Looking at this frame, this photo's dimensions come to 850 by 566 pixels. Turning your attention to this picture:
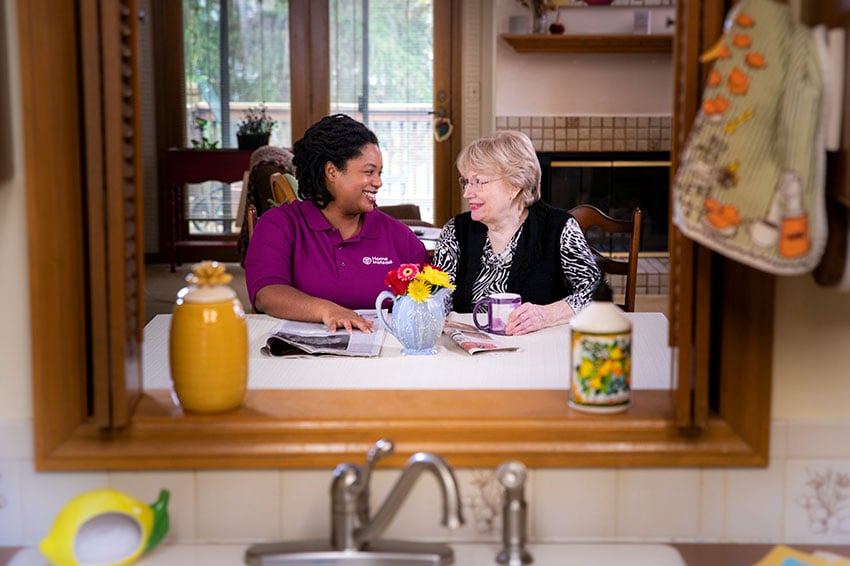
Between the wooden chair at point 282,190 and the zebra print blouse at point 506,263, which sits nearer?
the zebra print blouse at point 506,263

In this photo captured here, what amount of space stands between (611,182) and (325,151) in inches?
149

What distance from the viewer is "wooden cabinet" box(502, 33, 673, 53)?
6121 mm

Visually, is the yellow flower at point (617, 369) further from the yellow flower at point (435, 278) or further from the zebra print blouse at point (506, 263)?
the zebra print blouse at point (506, 263)

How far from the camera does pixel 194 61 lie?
763 cm

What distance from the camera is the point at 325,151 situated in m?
2.80

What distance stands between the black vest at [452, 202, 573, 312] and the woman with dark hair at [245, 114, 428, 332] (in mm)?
141

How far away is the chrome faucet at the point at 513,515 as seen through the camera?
1.15 m

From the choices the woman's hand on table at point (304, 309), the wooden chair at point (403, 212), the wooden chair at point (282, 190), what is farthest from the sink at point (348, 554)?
the wooden chair at point (403, 212)

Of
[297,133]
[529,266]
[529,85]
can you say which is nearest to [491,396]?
[529,266]

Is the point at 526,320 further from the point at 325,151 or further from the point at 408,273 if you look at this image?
the point at 325,151

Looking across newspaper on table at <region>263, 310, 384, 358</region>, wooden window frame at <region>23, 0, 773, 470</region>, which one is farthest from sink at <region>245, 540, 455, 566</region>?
newspaper on table at <region>263, 310, 384, 358</region>

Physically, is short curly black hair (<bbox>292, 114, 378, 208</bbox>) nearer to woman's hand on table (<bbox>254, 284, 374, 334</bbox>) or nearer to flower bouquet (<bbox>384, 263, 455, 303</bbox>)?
woman's hand on table (<bbox>254, 284, 374, 334</bbox>)

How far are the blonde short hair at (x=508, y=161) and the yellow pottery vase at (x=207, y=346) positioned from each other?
1552 mm

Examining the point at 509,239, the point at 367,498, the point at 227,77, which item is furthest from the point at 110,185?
the point at 227,77
